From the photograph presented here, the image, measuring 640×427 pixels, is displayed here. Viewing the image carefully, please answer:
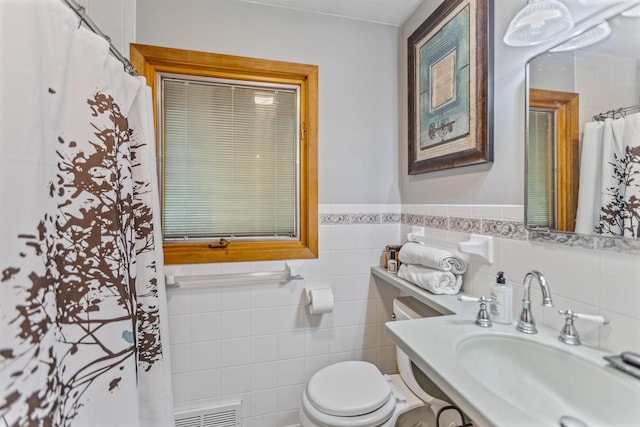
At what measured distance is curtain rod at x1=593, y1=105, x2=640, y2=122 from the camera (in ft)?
2.33

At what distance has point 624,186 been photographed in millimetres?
725

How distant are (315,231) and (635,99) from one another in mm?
1278

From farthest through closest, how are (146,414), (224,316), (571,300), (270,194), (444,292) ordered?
(270,194), (224,316), (444,292), (146,414), (571,300)

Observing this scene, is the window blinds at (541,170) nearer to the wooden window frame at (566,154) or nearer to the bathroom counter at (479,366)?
the wooden window frame at (566,154)

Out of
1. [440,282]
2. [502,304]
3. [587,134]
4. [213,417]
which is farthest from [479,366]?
[213,417]

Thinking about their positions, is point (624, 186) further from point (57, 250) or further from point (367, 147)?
point (57, 250)

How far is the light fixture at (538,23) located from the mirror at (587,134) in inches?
2.5

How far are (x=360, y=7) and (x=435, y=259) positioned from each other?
1398 millimetres

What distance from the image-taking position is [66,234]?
0.74m

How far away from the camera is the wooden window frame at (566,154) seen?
834 mm

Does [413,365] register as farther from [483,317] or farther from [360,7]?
[360,7]

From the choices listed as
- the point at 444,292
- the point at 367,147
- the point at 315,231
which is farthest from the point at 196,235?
the point at 444,292

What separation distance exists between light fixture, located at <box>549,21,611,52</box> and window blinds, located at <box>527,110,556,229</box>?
0.59 ft

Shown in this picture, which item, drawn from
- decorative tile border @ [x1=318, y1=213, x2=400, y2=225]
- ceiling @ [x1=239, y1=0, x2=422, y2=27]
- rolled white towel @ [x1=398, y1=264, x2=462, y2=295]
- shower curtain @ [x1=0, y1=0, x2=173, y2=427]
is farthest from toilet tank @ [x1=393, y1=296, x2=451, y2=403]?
ceiling @ [x1=239, y1=0, x2=422, y2=27]
